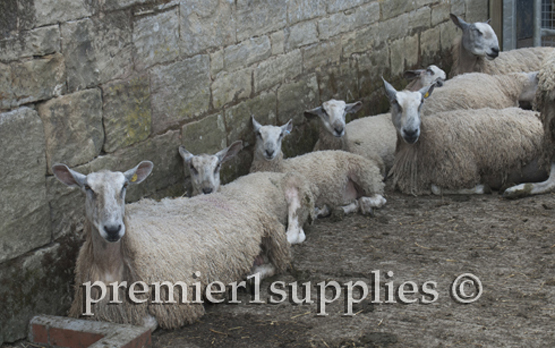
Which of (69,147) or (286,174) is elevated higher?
(69,147)

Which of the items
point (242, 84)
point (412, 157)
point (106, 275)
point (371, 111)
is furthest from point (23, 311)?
point (371, 111)

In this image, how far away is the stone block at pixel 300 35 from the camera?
741 cm

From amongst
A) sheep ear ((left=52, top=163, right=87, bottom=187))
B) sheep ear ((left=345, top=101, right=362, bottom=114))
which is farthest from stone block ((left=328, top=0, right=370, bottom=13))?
sheep ear ((left=52, top=163, right=87, bottom=187))

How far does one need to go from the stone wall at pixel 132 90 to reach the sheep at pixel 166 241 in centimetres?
30

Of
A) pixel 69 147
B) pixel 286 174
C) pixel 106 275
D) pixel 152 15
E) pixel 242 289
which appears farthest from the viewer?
pixel 286 174

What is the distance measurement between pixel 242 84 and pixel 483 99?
314cm

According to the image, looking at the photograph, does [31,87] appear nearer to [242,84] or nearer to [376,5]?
[242,84]

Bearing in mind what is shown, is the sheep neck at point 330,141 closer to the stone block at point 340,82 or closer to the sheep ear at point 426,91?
the stone block at point 340,82

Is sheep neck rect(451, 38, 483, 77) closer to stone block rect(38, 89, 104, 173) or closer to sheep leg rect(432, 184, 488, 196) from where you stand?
sheep leg rect(432, 184, 488, 196)

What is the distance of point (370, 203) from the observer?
691 cm

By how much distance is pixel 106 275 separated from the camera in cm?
446

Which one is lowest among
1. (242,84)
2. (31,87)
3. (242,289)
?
(242,289)

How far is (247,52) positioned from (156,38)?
1.30 metres

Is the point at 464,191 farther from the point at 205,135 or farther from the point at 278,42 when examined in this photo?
the point at 205,135
